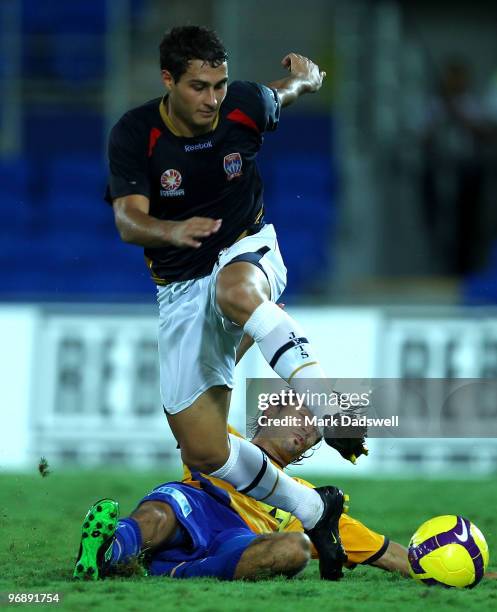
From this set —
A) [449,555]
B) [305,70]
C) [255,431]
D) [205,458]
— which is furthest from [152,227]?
[449,555]

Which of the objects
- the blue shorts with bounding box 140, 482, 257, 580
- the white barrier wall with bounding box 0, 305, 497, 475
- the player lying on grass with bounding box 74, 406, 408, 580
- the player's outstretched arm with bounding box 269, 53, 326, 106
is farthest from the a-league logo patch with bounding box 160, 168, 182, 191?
the white barrier wall with bounding box 0, 305, 497, 475

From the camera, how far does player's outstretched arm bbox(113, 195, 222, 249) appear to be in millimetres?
5168

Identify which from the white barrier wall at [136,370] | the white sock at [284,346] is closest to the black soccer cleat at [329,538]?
the white sock at [284,346]

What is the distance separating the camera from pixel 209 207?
5.89m

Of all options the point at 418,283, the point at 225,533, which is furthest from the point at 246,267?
the point at 418,283

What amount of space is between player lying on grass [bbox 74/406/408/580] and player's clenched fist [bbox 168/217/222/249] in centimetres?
102

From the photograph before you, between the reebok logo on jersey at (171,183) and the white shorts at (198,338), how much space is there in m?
0.32

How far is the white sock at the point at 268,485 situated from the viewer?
559 centimetres

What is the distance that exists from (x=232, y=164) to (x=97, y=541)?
1.72 metres

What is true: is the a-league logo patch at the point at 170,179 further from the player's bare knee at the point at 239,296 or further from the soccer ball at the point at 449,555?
the soccer ball at the point at 449,555

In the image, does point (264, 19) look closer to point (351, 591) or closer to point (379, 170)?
point (379, 170)

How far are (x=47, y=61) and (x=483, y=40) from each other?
17.2ft

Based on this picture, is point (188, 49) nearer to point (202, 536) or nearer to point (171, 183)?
point (171, 183)

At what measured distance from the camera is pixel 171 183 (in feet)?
18.9
